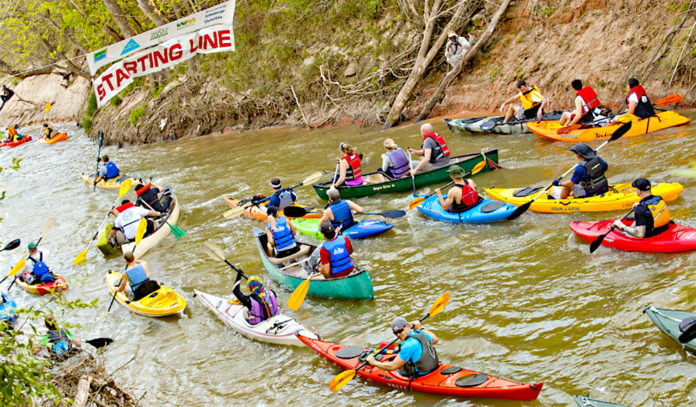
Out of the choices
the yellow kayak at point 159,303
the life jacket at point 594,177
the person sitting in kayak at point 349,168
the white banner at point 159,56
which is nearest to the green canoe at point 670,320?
the life jacket at point 594,177

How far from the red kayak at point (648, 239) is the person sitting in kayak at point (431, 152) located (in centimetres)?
473

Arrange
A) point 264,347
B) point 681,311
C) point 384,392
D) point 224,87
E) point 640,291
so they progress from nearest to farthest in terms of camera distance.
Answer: point 681,311 < point 384,392 < point 640,291 < point 264,347 < point 224,87

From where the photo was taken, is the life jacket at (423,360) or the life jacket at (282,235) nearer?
the life jacket at (423,360)

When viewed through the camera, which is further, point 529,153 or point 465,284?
point 529,153

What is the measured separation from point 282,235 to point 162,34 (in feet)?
28.8

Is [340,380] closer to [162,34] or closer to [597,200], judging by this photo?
[597,200]

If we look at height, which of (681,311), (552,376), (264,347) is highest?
→ (681,311)

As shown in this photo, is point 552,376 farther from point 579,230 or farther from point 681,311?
point 579,230

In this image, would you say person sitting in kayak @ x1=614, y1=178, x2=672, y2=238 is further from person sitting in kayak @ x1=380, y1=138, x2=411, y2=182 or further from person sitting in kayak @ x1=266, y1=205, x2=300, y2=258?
person sitting in kayak @ x1=380, y1=138, x2=411, y2=182

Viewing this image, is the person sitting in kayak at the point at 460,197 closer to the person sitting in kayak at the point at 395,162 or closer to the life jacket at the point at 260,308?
the person sitting in kayak at the point at 395,162

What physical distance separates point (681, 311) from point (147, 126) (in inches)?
1016

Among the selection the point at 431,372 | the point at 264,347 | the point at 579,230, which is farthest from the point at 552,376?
the point at 264,347

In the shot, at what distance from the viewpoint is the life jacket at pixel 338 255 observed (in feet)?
27.9

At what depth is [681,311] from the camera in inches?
235
